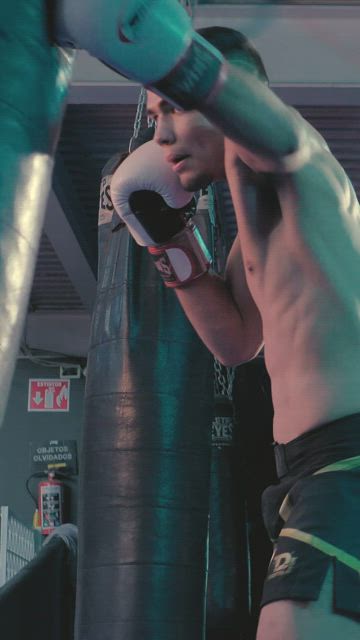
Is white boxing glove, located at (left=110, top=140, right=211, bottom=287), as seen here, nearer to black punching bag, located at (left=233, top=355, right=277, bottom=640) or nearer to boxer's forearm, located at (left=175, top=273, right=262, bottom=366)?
boxer's forearm, located at (left=175, top=273, right=262, bottom=366)

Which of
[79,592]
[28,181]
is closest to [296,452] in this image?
[28,181]

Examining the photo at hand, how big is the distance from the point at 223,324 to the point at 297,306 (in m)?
0.37

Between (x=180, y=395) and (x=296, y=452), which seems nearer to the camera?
(x=296, y=452)

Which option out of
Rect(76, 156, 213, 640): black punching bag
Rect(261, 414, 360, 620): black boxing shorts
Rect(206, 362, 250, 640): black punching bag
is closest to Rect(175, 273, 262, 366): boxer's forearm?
Rect(261, 414, 360, 620): black boxing shorts

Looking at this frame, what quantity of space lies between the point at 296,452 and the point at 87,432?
49.4 inches

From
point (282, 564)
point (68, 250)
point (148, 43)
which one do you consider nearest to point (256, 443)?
point (68, 250)

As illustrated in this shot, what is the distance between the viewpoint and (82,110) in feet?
13.6

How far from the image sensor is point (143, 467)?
90.4 inches

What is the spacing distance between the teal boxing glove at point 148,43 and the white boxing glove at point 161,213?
1.78ft

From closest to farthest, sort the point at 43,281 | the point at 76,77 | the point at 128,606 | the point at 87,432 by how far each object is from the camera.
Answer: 1. the point at 128,606
2. the point at 87,432
3. the point at 76,77
4. the point at 43,281

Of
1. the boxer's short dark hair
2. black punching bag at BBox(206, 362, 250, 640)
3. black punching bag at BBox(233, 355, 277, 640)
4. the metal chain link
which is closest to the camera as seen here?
the boxer's short dark hair

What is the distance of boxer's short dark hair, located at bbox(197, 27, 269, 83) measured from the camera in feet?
4.60

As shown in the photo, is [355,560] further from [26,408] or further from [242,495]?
[26,408]

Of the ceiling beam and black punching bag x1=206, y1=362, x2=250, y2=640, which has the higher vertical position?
the ceiling beam
